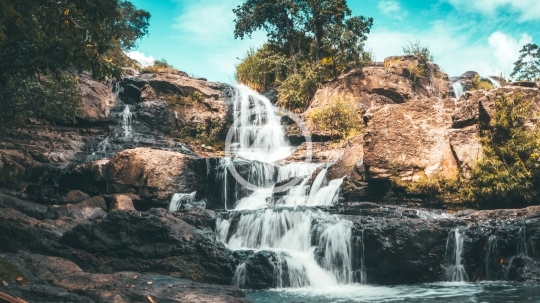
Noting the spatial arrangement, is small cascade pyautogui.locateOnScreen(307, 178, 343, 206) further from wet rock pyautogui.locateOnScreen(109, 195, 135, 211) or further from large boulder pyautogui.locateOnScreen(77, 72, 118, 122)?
Answer: large boulder pyautogui.locateOnScreen(77, 72, 118, 122)

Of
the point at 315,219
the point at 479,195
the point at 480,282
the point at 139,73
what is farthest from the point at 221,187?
the point at 139,73

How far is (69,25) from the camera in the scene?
646 cm

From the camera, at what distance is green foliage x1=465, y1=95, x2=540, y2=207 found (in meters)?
11.3

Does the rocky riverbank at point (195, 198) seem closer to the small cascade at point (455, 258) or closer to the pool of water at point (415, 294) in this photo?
the small cascade at point (455, 258)

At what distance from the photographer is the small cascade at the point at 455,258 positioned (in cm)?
870

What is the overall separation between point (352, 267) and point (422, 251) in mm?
1404

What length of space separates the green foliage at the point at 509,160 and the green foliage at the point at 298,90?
12.5 meters

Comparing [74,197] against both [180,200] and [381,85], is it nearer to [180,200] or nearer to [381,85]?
[180,200]

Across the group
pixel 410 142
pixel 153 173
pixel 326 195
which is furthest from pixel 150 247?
pixel 410 142

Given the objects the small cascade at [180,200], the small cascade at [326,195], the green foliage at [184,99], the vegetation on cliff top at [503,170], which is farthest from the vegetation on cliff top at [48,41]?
the green foliage at [184,99]

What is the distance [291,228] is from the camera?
1046 cm

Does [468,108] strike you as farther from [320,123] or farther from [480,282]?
[320,123]

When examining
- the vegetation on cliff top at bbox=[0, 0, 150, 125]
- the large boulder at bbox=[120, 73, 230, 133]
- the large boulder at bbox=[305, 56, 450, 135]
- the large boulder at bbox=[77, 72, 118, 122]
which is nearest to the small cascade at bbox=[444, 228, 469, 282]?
the vegetation on cliff top at bbox=[0, 0, 150, 125]

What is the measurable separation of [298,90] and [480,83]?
468 inches
